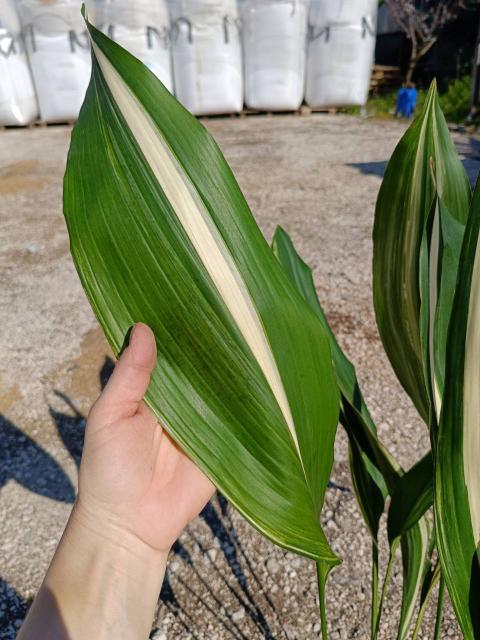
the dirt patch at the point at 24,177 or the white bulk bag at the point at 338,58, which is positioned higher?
the white bulk bag at the point at 338,58

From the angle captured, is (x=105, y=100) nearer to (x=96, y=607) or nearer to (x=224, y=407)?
(x=224, y=407)

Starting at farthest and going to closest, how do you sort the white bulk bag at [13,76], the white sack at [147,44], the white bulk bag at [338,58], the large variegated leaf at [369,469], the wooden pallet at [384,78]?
1. the wooden pallet at [384,78]
2. the white bulk bag at [338,58]
3. the white sack at [147,44]
4. the white bulk bag at [13,76]
5. the large variegated leaf at [369,469]

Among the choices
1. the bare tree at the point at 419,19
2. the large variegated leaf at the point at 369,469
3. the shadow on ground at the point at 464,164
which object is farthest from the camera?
the bare tree at the point at 419,19

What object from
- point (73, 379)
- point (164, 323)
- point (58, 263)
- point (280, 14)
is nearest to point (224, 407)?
point (164, 323)

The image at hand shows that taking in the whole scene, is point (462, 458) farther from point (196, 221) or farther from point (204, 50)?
point (204, 50)

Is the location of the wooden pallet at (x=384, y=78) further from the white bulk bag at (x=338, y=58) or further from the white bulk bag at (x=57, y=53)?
the white bulk bag at (x=57, y=53)

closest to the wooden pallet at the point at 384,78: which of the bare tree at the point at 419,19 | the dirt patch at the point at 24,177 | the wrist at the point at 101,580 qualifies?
the bare tree at the point at 419,19

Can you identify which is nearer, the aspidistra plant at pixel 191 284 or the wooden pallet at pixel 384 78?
the aspidistra plant at pixel 191 284
